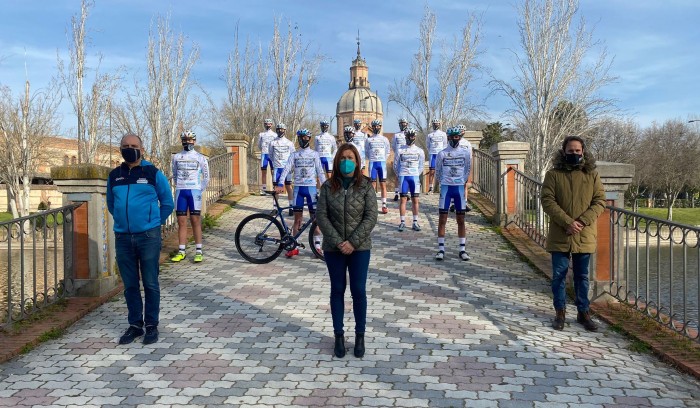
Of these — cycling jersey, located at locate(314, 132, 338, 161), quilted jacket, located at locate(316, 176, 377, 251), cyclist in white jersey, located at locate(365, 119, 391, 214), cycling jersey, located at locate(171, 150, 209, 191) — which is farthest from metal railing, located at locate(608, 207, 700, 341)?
cycling jersey, located at locate(314, 132, 338, 161)

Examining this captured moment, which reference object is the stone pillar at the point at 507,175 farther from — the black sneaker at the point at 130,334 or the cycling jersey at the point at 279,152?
the black sneaker at the point at 130,334

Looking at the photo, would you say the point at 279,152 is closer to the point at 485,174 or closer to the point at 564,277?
the point at 485,174

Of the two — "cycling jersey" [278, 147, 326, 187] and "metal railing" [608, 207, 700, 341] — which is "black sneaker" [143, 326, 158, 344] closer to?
"cycling jersey" [278, 147, 326, 187]

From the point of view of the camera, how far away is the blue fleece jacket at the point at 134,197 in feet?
17.6

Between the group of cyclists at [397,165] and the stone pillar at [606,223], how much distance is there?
2.46m

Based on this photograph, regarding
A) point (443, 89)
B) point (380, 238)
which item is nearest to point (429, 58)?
point (443, 89)

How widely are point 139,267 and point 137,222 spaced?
52cm

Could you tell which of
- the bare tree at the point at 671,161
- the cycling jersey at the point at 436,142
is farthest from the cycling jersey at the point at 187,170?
the bare tree at the point at 671,161

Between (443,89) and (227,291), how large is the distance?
28.3 meters

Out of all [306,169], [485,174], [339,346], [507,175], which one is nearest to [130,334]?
[339,346]

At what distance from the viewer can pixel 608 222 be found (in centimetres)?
669

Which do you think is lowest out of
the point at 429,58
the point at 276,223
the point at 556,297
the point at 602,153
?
the point at 556,297

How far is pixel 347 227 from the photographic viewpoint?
4.96m

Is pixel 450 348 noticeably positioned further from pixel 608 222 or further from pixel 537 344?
pixel 608 222
